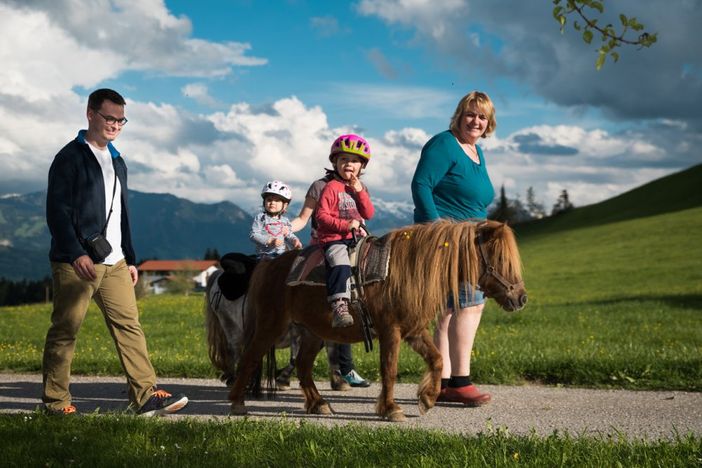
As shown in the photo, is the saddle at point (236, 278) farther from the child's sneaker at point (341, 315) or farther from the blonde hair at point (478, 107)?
the blonde hair at point (478, 107)

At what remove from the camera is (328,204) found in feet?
22.8

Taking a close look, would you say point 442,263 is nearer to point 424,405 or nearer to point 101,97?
point 424,405

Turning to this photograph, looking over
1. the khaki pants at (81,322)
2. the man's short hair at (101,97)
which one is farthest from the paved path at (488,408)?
the man's short hair at (101,97)

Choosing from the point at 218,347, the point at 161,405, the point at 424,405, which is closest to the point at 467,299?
the point at 424,405

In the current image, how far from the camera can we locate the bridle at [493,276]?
653cm

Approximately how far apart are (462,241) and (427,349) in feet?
3.45

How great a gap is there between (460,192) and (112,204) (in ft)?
11.1

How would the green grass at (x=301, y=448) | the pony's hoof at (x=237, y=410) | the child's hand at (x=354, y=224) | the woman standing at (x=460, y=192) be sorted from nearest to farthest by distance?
the green grass at (x=301, y=448) < the child's hand at (x=354, y=224) < the pony's hoof at (x=237, y=410) < the woman standing at (x=460, y=192)

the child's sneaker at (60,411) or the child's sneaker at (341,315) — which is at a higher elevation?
the child's sneaker at (341,315)

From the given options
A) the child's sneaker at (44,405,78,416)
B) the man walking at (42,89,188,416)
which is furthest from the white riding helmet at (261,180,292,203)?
the child's sneaker at (44,405,78,416)

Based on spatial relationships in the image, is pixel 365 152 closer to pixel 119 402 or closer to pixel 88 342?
pixel 119 402

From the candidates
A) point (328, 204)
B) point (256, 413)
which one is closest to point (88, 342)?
point (256, 413)

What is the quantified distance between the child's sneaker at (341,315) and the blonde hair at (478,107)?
2.45 m

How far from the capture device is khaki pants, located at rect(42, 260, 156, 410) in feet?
22.0
